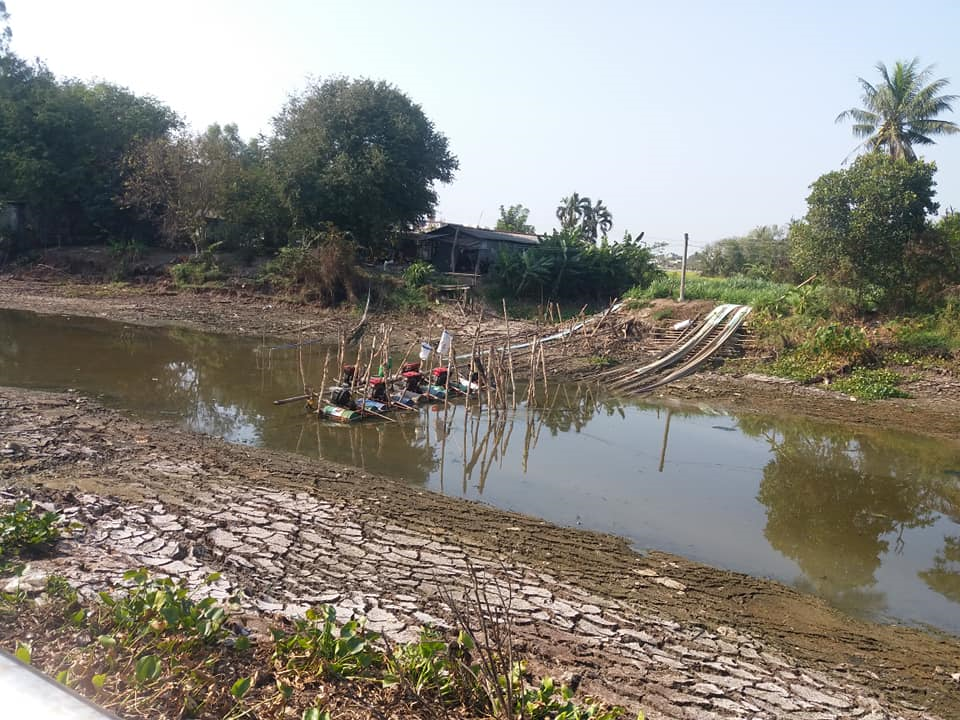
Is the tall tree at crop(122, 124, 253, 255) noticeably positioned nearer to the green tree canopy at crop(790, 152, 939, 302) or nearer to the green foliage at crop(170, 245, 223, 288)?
the green foliage at crop(170, 245, 223, 288)

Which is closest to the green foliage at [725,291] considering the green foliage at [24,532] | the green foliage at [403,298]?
the green foliage at [403,298]

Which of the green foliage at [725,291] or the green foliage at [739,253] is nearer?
the green foliage at [725,291]

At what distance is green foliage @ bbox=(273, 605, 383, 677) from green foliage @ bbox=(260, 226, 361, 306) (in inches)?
794

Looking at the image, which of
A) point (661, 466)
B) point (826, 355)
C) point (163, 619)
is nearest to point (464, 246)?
point (826, 355)

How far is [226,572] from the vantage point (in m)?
5.73

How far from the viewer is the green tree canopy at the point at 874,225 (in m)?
16.2

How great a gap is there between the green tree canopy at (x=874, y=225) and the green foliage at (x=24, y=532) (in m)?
16.6

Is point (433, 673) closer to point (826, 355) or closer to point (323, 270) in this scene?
point (826, 355)

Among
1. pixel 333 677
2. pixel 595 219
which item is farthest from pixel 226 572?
pixel 595 219

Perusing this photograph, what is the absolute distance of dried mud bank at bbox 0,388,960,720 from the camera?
485 cm

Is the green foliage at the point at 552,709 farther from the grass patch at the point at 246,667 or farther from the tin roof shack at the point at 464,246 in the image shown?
the tin roof shack at the point at 464,246

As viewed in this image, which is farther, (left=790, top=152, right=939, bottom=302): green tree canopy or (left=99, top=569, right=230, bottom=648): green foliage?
(left=790, top=152, right=939, bottom=302): green tree canopy

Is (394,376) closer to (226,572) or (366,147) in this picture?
(226,572)

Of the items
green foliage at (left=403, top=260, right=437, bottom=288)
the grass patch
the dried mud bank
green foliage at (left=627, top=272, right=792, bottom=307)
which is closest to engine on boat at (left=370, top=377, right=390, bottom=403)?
the dried mud bank
